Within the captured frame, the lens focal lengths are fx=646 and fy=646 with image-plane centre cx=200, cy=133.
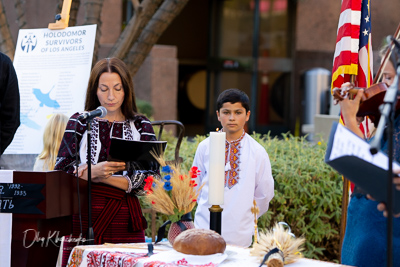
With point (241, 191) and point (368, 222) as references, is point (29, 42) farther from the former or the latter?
point (368, 222)

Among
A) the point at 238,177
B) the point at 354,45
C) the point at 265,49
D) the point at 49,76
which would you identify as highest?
the point at 265,49

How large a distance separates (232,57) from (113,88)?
17.4m

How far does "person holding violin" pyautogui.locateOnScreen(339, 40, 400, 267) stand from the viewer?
9.00ft

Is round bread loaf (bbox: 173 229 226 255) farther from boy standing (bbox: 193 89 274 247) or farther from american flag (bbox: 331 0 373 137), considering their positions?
american flag (bbox: 331 0 373 137)

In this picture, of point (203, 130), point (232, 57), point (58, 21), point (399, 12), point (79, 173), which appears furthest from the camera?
point (203, 130)

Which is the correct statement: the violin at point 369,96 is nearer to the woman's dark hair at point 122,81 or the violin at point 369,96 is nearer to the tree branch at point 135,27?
the woman's dark hair at point 122,81

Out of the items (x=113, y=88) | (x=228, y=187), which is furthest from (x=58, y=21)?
(x=228, y=187)

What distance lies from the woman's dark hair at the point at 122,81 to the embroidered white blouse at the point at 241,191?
0.56 meters

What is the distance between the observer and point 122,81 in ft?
12.6

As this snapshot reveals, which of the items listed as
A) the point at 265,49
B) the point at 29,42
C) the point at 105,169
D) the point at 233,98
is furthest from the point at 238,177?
the point at 265,49

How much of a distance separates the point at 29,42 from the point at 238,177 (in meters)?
2.61

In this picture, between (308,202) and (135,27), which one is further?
(135,27)

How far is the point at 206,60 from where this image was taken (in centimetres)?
2202

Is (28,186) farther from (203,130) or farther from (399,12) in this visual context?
(203,130)
